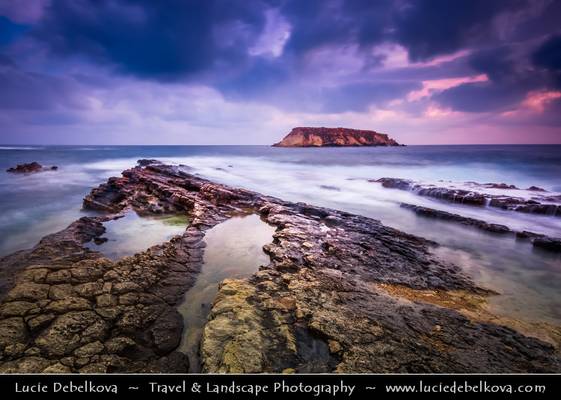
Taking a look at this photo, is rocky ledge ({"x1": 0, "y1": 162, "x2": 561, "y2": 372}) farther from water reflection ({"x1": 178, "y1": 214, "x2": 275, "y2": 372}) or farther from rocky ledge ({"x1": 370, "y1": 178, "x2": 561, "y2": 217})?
rocky ledge ({"x1": 370, "y1": 178, "x2": 561, "y2": 217})

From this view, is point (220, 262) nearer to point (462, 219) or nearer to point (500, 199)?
point (462, 219)

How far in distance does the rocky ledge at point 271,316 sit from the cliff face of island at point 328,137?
14424 centimetres

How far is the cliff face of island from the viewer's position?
14562cm

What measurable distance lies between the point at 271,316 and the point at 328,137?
148m

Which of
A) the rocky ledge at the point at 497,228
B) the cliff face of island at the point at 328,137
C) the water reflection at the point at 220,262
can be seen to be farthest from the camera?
the cliff face of island at the point at 328,137

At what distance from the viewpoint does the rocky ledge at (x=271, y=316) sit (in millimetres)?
3160

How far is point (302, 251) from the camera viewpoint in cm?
649

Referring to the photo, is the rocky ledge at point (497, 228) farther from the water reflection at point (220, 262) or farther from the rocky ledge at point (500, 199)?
the water reflection at point (220, 262)

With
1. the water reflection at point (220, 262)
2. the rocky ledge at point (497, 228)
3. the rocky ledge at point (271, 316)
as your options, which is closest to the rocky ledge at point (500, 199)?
the rocky ledge at point (497, 228)

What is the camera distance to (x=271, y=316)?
3914 millimetres

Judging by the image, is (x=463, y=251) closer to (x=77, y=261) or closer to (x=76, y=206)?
(x=77, y=261)

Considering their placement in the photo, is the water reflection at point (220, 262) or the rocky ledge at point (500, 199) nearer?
the water reflection at point (220, 262)

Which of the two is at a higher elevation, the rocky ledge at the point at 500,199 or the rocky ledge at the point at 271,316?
the rocky ledge at the point at 500,199
